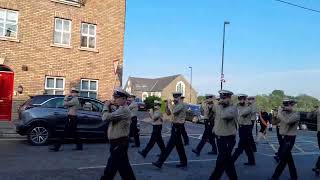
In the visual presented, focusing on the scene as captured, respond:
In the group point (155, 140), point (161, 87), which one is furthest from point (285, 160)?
point (161, 87)

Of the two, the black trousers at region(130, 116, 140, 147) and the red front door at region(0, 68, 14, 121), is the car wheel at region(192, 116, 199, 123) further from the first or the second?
the black trousers at region(130, 116, 140, 147)

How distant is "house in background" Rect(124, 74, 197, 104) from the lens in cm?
8938

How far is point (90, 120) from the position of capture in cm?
1500

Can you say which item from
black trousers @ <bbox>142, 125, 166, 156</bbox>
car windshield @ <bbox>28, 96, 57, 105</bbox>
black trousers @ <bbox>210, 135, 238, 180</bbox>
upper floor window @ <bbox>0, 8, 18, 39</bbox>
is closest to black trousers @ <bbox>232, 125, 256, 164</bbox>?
black trousers @ <bbox>142, 125, 166, 156</bbox>

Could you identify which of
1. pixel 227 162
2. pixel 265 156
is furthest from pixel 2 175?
pixel 265 156

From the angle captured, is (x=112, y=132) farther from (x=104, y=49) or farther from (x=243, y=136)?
(x=104, y=49)

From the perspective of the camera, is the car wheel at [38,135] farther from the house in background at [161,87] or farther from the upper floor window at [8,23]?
the house in background at [161,87]

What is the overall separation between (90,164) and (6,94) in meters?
10.2

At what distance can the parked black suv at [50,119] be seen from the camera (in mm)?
14055

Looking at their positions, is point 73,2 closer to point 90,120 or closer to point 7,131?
point 7,131

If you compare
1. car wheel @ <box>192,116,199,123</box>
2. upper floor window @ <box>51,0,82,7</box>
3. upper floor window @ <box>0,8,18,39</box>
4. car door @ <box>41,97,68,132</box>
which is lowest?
car wheel @ <box>192,116,199,123</box>

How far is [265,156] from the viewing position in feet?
46.1

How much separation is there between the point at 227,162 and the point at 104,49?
48.4 feet

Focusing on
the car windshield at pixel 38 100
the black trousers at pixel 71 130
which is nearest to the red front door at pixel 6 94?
the car windshield at pixel 38 100
